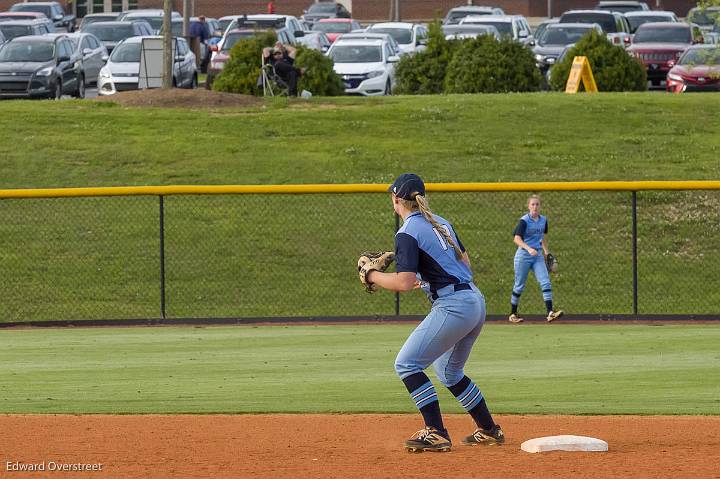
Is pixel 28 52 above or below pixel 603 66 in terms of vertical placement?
above

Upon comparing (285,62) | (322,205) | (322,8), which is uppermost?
(322,8)

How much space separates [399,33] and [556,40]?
18.0 feet

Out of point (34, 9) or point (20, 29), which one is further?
point (34, 9)

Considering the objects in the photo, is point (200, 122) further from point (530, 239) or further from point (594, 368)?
point (594, 368)

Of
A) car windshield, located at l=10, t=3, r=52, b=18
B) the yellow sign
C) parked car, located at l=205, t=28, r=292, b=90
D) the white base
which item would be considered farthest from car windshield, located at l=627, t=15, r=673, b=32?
the white base

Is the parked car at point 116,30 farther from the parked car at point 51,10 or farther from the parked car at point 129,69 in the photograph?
the parked car at point 51,10

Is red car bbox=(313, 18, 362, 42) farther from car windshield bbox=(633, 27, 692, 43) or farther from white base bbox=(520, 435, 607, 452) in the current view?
white base bbox=(520, 435, 607, 452)

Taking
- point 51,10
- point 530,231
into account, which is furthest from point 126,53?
point 51,10

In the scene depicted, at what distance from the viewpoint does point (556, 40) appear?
1513 inches

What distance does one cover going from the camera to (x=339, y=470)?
812 cm

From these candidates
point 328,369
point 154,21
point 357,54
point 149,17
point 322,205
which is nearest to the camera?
point 328,369

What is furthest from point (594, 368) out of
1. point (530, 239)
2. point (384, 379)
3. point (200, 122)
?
point (200, 122)

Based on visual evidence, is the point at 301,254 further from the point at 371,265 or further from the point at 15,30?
the point at 15,30

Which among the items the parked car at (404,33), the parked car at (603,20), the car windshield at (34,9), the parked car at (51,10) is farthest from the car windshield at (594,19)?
the car windshield at (34,9)
